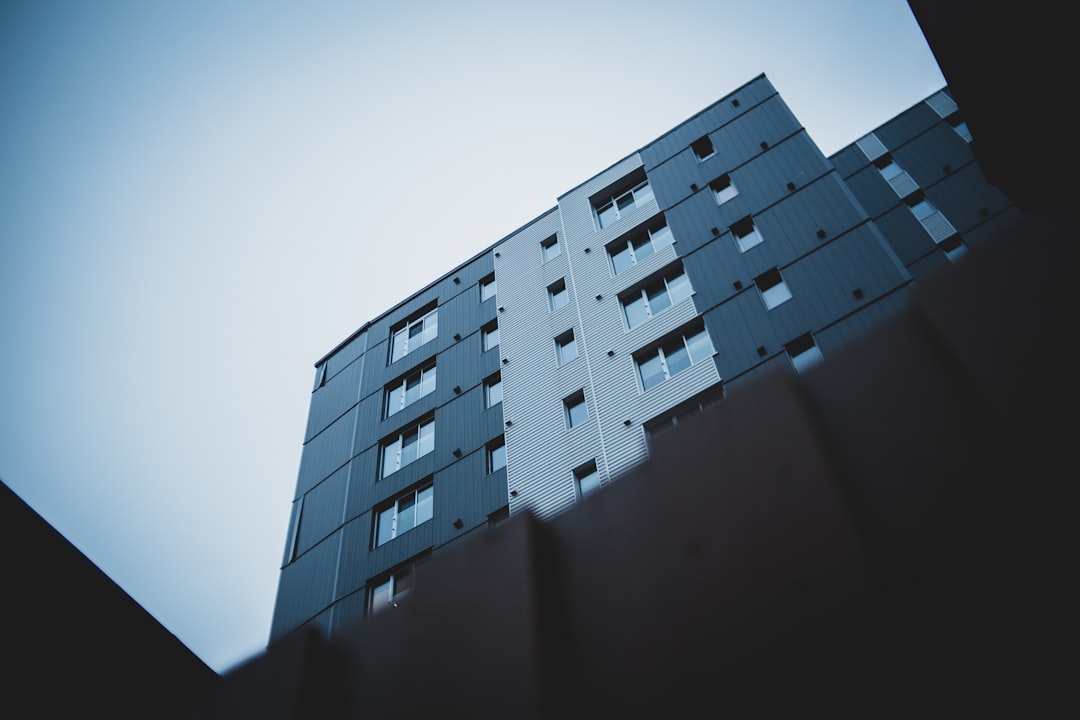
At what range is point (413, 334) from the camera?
92.4ft

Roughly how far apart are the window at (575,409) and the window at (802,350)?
636 centimetres

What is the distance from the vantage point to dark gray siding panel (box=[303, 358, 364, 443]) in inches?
1093

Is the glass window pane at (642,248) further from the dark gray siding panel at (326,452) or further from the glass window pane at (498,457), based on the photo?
the dark gray siding panel at (326,452)

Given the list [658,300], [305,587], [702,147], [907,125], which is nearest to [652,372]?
[658,300]

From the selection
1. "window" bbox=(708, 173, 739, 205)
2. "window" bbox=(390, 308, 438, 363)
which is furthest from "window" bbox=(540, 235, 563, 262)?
"window" bbox=(708, 173, 739, 205)

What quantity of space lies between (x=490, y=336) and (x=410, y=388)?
13.4 ft

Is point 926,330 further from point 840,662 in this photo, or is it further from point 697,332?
point 697,332

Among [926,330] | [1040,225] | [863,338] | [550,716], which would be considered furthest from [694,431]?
[1040,225]

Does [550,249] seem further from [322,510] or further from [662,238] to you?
[322,510]

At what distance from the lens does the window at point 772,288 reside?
62.0 feet

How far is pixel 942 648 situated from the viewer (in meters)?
3.40

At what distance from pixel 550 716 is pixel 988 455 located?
3.14 meters

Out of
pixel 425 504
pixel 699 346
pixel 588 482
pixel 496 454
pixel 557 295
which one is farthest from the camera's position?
pixel 557 295

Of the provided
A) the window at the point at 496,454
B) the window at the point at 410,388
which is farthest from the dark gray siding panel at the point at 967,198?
the window at the point at 410,388
